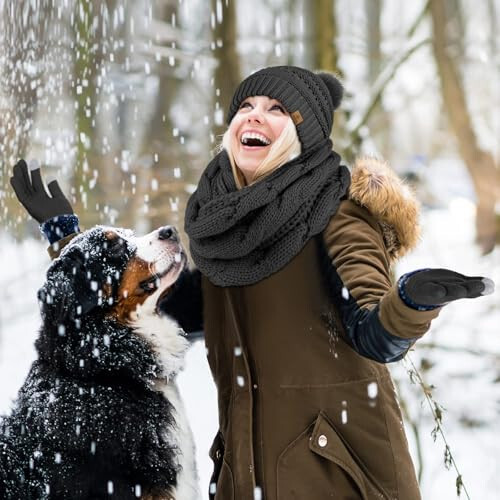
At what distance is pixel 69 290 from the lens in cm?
286

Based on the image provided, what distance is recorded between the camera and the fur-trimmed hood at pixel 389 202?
2533 millimetres

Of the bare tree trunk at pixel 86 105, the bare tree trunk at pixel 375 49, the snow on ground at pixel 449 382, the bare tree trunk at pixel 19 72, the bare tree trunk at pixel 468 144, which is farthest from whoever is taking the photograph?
the bare tree trunk at pixel 375 49

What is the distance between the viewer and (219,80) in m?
6.73

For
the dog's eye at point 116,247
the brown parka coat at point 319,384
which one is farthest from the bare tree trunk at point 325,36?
the brown parka coat at point 319,384

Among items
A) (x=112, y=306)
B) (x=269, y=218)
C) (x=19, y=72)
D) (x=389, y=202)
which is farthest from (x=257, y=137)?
(x=19, y=72)

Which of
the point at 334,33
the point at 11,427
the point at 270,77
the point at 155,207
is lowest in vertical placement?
the point at 11,427

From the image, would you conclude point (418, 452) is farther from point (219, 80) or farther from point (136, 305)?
point (219, 80)

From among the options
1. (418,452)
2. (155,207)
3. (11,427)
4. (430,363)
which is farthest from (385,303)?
(155,207)

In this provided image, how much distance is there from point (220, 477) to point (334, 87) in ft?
5.25

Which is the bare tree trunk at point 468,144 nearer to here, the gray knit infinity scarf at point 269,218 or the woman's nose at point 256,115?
the woman's nose at point 256,115

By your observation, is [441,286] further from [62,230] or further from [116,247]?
[62,230]

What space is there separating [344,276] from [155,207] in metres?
4.62

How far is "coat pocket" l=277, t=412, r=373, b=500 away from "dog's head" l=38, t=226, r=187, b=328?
0.92 meters

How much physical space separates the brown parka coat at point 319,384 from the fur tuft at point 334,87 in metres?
0.41
